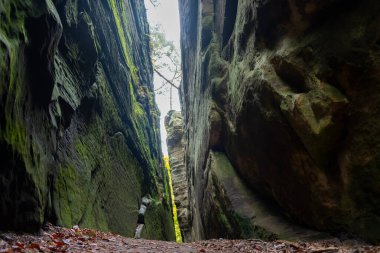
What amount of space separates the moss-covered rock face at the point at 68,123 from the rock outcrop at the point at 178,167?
7073 millimetres

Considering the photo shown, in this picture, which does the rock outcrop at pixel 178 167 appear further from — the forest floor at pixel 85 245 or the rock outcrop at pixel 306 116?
the forest floor at pixel 85 245

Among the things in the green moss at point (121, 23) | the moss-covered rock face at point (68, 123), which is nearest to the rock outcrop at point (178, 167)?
the moss-covered rock face at point (68, 123)

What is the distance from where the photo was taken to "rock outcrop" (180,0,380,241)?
4598 millimetres

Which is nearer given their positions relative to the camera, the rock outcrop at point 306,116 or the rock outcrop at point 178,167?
the rock outcrop at point 306,116

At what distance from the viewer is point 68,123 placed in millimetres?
7082

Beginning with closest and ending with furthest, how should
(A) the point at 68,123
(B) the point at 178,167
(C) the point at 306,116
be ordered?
(C) the point at 306,116
(A) the point at 68,123
(B) the point at 178,167

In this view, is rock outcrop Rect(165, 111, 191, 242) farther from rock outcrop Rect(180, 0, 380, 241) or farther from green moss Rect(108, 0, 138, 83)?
rock outcrop Rect(180, 0, 380, 241)

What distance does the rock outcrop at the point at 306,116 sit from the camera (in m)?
4.60

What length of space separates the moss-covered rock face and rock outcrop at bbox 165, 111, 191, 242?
707 cm

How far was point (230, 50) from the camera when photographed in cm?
998

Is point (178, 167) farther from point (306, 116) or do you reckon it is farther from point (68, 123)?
point (306, 116)

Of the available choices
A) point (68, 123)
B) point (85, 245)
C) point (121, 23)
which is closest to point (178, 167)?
point (121, 23)

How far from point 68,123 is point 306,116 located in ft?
17.2

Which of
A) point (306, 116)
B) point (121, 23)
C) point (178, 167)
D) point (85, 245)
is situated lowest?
point (85, 245)
